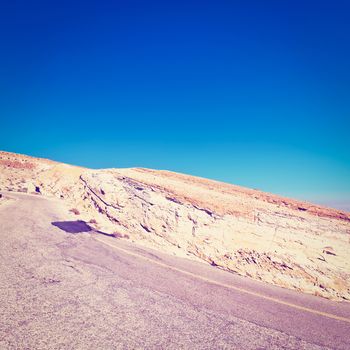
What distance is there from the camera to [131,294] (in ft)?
18.6

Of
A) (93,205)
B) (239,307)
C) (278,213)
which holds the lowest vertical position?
(239,307)

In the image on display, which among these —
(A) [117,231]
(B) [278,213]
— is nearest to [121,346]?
(A) [117,231]

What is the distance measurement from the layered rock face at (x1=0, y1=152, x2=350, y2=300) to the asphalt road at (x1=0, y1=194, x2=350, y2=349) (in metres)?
1.31

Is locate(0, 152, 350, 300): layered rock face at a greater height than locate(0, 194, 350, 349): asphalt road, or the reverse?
locate(0, 152, 350, 300): layered rock face

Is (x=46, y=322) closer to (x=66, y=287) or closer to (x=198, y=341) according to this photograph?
(x=66, y=287)

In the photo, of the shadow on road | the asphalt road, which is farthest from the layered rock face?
the asphalt road

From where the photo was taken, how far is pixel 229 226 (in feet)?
38.1

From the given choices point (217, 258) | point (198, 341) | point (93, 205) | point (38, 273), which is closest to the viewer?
point (198, 341)

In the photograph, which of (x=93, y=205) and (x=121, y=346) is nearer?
(x=121, y=346)

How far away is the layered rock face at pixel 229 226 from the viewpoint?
8922mm

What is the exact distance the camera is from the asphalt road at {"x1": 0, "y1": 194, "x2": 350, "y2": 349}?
4172 millimetres

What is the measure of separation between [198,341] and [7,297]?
12.9 ft

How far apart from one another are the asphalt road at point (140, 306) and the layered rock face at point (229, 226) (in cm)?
131

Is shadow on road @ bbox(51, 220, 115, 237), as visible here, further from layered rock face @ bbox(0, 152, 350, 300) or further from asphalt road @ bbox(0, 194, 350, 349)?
asphalt road @ bbox(0, 194, 350, 349)
